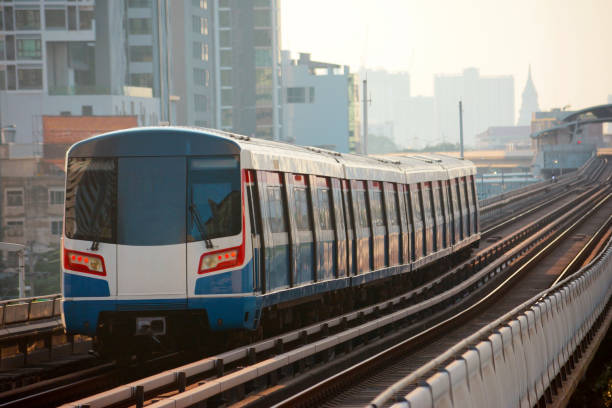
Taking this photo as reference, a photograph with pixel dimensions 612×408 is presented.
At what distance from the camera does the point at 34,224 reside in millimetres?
106500

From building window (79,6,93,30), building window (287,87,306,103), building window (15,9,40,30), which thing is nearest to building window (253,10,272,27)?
building window (287,87,306,103)

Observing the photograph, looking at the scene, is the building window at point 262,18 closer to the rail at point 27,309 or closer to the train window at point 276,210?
the rail at point 27,309

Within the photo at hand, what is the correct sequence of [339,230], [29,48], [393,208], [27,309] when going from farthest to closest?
[29,48]
[393,208]
[339,230]
[27,309]

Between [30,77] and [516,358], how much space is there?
365ft

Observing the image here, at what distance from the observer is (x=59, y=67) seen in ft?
396

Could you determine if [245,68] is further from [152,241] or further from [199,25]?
[152,241]

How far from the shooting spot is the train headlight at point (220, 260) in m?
15.0

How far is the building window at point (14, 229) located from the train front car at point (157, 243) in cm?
9328

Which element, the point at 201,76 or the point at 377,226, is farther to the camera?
the point at 201,76

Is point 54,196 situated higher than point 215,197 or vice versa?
point 215,197

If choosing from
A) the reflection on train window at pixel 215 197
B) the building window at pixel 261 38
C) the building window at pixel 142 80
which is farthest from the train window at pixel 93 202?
the building window at pixel 261 38

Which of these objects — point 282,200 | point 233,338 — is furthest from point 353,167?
point 233,338

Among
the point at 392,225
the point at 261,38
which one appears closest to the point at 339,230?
the point at 392,225

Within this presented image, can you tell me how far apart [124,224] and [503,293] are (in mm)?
19451
